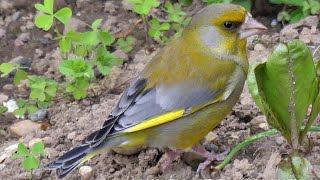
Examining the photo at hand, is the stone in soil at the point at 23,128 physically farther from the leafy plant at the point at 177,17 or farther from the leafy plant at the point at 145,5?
the leafy plant at the point at 177,17

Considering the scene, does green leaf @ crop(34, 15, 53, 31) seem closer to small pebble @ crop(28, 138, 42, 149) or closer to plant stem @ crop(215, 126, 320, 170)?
small pebble @ crop(28, 138, 42, 149)

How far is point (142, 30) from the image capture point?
18.9 feet

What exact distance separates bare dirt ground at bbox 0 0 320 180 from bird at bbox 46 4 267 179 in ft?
0.46

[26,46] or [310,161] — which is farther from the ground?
[26,46]

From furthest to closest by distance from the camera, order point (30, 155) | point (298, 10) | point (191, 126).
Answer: point (298, 10) < point (30, 155) < point (191, 126)

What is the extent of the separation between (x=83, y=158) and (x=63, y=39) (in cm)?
121

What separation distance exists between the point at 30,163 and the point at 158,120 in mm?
729

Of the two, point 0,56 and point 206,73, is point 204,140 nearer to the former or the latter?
point 206,73

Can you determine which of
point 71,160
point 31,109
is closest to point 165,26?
point 31,109

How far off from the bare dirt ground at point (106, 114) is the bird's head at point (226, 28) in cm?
33

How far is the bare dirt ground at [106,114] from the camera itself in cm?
408

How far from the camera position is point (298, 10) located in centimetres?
557

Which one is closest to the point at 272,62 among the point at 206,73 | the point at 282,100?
the point at 282,100

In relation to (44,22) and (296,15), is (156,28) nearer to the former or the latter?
(44,22)
